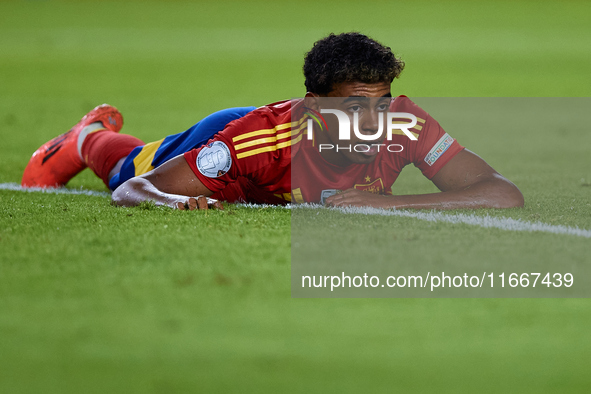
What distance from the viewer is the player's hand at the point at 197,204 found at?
3.30m

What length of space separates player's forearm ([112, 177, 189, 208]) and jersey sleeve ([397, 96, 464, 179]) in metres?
1.16

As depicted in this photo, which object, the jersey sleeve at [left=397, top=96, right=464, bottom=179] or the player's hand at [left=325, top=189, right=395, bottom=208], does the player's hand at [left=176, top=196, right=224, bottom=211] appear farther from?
the jersey sleeve at [left=397, top=96, right=464, bottom=179]

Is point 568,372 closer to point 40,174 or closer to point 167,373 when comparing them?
point 167,373

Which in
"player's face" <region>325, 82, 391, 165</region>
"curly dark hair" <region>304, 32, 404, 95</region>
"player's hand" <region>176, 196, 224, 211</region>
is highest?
"curly dark hair" <region>304, 32, 404, 95</region>

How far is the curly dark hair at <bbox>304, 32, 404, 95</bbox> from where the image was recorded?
3.25 meters

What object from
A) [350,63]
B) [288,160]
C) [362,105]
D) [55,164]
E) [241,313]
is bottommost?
[241,313]

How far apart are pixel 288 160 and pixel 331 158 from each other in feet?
0.71

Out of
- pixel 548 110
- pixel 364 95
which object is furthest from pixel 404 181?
pixel 548 110

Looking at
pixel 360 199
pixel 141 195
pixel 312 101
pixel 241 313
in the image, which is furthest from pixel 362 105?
pixel 241 313

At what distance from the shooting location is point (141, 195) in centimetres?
346

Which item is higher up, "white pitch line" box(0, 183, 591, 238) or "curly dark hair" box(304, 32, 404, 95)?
"curly dark hair" box(304, 32, 404, 95)

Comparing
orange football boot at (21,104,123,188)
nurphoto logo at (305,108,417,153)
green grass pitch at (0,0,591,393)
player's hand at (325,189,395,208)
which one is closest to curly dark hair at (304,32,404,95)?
nurphoto logo at (305,108,417,153)

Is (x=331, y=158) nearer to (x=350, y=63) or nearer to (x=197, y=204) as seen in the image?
(x=350, y=63)

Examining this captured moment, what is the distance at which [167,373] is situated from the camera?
1.78 m
